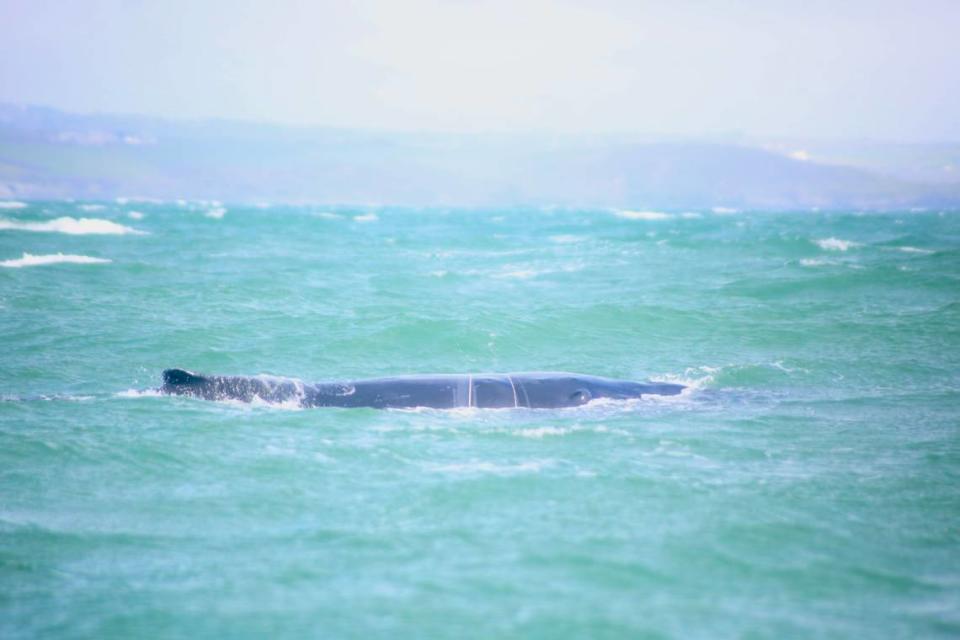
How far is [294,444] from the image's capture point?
10.4m

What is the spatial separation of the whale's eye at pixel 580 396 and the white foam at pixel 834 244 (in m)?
31.1

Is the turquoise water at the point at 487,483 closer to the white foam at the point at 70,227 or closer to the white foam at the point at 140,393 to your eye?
the white foam at the point at 140,393

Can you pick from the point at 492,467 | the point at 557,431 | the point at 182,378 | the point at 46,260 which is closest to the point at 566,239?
the point at 46,260

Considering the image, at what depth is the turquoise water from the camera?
650 cm

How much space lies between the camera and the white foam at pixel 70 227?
51.2 meters

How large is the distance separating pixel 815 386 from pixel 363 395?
21.4ft

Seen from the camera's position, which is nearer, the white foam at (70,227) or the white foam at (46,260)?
the white foam at (46,260)

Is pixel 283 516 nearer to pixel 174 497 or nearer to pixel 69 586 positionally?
pixel 174 497

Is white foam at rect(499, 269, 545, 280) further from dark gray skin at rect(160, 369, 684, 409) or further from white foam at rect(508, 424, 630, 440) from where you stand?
white foam at rect(508, 424, 630, 440)

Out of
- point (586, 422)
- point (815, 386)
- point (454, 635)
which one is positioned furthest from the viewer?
point (815, 386)

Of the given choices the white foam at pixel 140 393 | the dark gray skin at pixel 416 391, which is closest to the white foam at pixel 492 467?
the dark gray skin at pixel 416 391

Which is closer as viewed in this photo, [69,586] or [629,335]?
[69,586]

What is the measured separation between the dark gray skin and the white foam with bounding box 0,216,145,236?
1631 inches

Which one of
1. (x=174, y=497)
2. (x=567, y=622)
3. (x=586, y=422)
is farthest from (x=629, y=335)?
(x=567, y=622)
